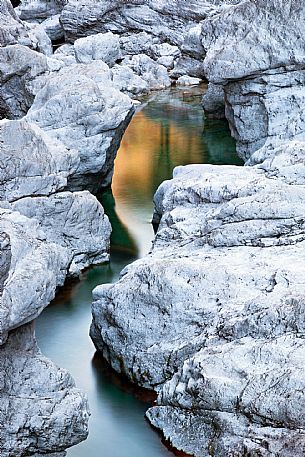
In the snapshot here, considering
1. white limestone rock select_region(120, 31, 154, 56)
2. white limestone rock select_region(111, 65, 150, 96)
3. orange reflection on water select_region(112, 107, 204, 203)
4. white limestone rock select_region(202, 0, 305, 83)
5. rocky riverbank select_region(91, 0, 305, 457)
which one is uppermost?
white limestone rock select_region(202, 0, 305, 83)

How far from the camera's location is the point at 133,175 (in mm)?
22578

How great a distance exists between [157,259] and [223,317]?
84.3 inches

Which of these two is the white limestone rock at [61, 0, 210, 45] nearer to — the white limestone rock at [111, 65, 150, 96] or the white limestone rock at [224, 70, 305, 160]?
the white limestone rock at [111, 65, 150, 96]

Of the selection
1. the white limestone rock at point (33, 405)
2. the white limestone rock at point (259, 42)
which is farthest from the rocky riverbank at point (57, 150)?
the white limestone rock at point (259, 42)

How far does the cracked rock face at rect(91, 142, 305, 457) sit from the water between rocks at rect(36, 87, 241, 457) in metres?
0.36

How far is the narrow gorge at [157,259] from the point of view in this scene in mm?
8664

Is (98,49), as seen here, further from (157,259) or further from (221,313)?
(221,313)

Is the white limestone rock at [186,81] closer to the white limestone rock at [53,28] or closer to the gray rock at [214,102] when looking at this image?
the gray rock at [214,102]

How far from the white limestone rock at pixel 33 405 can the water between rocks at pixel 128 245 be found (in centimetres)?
172

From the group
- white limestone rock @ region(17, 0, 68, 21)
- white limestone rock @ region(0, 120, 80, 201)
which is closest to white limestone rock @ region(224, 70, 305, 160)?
white limestone rock @ region(0, 120, 80, 201)

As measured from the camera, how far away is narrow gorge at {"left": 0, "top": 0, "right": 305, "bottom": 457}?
8.66 metres

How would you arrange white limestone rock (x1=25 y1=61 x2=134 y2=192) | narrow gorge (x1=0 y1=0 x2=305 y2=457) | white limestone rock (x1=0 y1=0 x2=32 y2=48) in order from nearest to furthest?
narrow gorge (x1=0 y1=0 x2=305 y2=457) → white limestone rock (x1=25 y1=61 x2=134 y2=192) → white limestone rock (x1=0 y1=0 x2=32 y2=48)

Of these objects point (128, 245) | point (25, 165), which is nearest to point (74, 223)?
point (25, 165)

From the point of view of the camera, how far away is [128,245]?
693 inches
